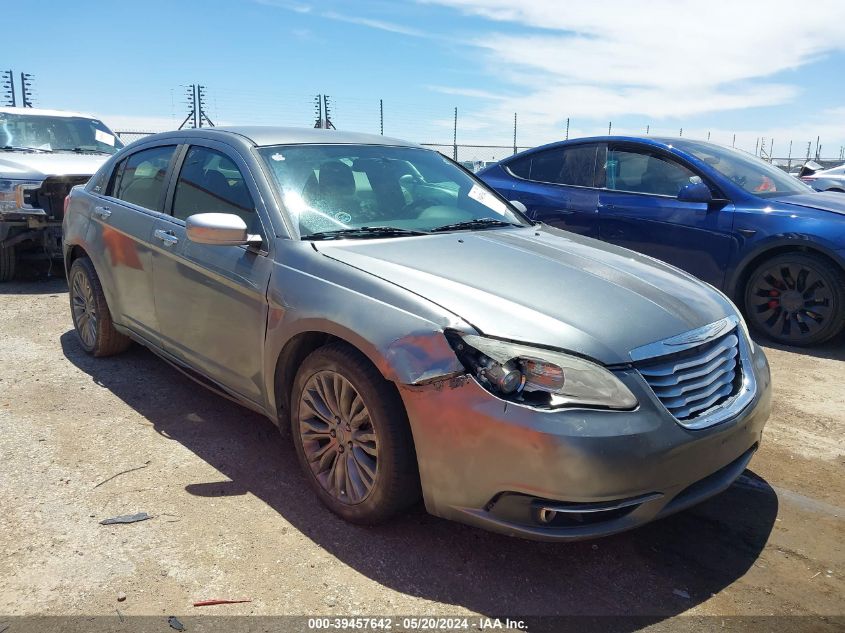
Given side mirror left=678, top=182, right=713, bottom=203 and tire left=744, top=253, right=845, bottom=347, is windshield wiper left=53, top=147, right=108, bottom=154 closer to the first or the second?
side mirror left=678, top=182, right=713, bottom=203

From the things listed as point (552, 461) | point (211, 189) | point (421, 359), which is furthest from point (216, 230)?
point (552, 461)

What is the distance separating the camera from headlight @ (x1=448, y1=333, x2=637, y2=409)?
2297 mm

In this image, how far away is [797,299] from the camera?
5.43 meters

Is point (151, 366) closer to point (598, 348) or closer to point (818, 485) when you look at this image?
point (598, 348)

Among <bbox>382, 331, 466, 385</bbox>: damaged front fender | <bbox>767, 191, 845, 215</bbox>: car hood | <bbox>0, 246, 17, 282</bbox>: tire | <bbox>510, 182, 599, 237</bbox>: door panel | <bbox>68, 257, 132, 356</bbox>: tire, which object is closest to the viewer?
<bbox>382, 331, 466, 385</bbox>: damaged front fender

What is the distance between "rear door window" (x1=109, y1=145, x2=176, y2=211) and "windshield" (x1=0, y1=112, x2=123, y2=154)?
14.8 feet

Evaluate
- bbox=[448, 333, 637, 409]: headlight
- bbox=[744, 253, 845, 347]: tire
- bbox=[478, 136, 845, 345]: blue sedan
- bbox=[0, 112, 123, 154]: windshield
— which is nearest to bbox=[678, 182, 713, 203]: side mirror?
bbox=[478, 136, 845, 345]: blue sedan

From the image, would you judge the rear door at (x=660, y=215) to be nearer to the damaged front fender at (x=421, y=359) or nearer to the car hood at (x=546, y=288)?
the car hood at (x=546, y=288)

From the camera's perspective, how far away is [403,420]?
253 cm

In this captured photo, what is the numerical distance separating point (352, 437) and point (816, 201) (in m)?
4.86

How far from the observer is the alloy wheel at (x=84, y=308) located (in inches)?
190

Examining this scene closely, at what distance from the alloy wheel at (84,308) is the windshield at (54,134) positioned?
420cm

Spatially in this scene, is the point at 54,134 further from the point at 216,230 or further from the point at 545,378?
the point at 545,378

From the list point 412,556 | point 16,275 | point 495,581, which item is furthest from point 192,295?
point 16,275
